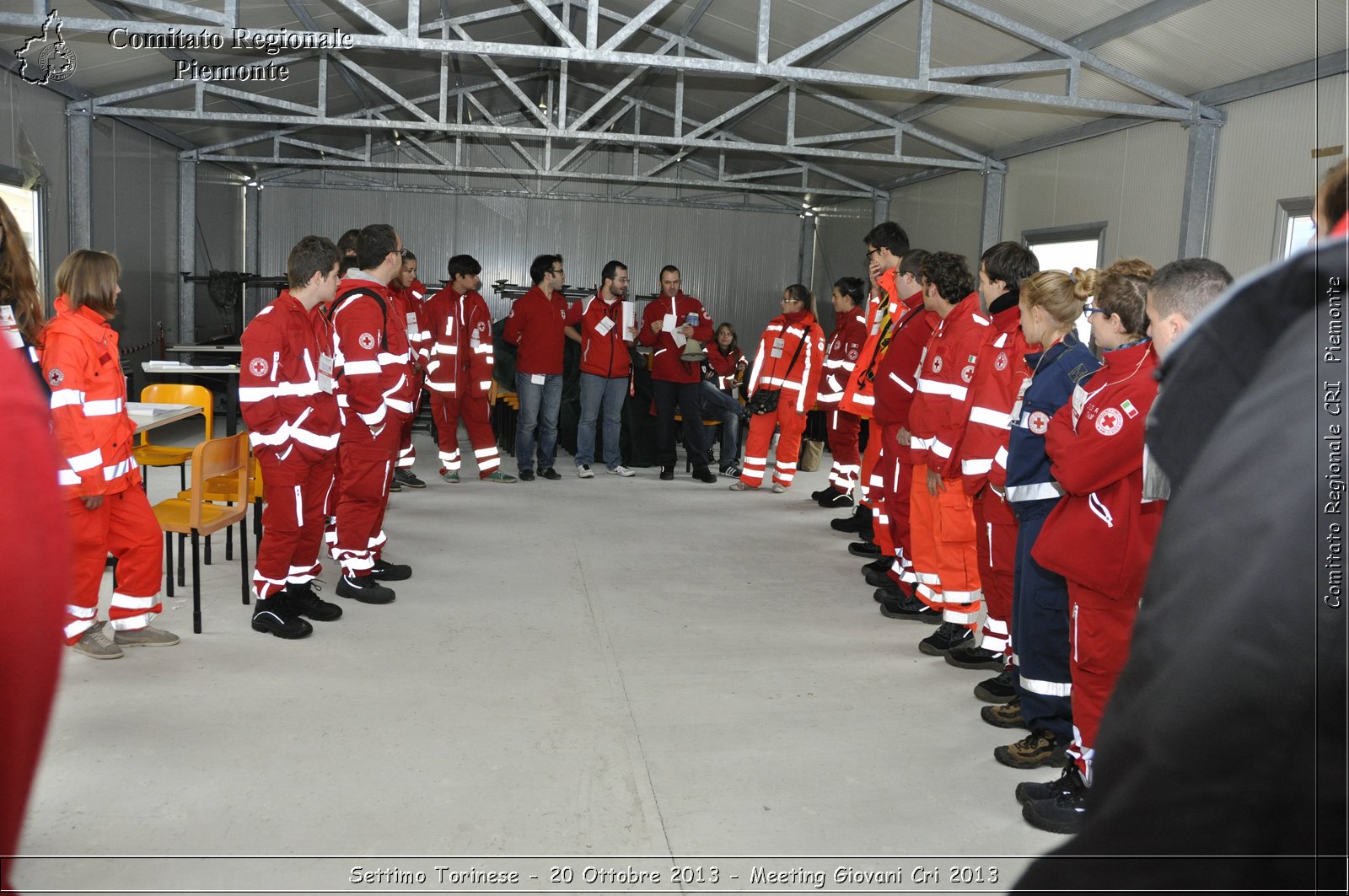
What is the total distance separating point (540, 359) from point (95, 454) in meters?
5.07

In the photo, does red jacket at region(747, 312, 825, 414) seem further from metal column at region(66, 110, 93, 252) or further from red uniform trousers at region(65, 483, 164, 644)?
metal column at region(66, 110, 93, 252)

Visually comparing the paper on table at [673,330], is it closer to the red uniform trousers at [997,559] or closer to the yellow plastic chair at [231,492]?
the yellow plastic chair at [231,492]

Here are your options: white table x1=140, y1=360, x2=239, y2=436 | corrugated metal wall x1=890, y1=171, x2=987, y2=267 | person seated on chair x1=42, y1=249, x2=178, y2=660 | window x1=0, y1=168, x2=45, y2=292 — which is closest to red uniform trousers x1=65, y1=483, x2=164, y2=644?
person seated on chair x1=42, y1=249, x2=178, y2=660

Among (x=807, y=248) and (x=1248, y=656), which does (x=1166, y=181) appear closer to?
(x=1248, y=656)

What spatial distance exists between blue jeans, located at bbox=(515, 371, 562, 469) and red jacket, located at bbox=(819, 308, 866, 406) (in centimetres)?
234

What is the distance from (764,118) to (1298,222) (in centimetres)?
732

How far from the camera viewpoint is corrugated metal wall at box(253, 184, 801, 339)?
15.1m

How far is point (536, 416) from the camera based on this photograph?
8.63m

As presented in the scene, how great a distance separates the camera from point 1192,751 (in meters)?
0.53

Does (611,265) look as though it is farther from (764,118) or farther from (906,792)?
(906,792)

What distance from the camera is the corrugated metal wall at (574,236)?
49.7 feet

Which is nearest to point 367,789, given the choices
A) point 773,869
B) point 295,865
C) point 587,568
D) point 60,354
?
point 295,865

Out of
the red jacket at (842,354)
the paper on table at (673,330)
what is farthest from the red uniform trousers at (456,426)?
the red jacket at (842,354)

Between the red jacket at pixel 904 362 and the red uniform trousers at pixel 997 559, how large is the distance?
1.11 metres
